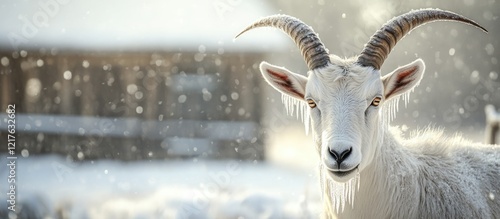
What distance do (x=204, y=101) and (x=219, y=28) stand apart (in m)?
2.58

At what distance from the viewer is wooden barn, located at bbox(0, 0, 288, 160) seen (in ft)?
47.3

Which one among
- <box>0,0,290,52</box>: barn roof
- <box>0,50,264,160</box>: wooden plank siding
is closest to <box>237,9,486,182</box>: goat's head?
<box>0,0,290,52</box>: barn roof

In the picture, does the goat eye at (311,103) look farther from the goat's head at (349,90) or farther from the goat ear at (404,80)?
the goat ear at (404,80)

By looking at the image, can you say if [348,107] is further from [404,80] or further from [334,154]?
[404,80]

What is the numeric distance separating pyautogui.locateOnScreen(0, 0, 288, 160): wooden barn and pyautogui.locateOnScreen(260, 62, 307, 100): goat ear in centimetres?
975

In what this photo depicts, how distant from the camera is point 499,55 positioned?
23.8 metres

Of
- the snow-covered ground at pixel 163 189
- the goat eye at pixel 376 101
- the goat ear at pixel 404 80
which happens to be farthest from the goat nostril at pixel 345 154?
the snow-covered ground at pixel 163 189

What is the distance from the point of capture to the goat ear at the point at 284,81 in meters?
4.83

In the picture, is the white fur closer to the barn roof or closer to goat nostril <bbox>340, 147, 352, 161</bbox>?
goat nostril <bbox>340, 147, 352, 161</bbox>

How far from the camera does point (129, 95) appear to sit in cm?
1488

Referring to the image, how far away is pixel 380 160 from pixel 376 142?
16cm

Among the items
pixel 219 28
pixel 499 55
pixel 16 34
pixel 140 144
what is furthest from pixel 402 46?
pixel 16 34

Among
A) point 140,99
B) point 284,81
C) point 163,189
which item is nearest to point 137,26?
point 140,99

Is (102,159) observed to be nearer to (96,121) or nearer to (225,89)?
(96,121)
